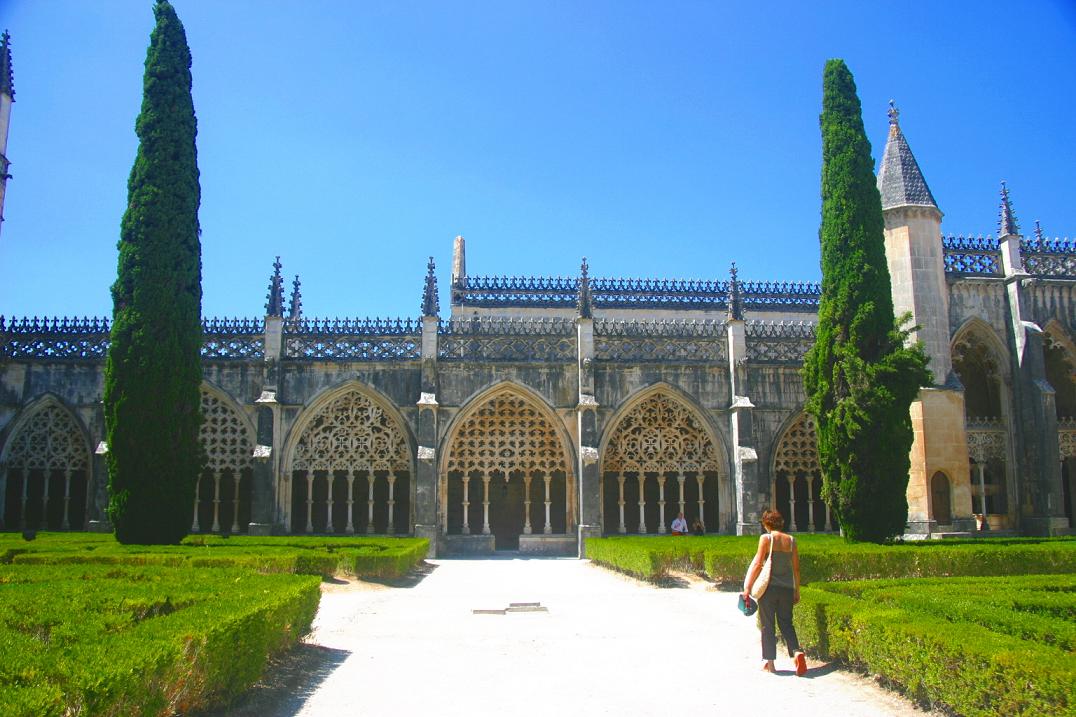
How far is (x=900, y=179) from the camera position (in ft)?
78.7

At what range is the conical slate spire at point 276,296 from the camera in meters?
23.7

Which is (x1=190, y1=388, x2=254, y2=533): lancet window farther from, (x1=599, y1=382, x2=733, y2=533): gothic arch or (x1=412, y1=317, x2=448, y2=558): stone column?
(x1=599, y1=382, x2=733, y2=533): gothic arch

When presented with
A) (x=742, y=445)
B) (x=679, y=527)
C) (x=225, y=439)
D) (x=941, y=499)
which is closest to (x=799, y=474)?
(x=742, y=445)

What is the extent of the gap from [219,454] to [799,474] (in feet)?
53.4

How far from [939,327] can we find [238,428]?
19.4m

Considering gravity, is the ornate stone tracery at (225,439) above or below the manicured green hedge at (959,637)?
above

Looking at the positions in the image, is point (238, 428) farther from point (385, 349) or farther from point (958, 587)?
point (958, 587)

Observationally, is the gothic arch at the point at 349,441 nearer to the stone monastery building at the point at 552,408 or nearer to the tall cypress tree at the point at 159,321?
the stone monastery building at the point at 552,408

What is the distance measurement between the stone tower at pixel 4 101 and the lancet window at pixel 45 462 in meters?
6.91

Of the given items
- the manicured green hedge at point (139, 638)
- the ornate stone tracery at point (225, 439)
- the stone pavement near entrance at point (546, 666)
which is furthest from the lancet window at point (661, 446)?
the manicured green hedge at point (139, 638)

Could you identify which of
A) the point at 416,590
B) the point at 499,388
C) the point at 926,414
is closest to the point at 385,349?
the point at 499,388

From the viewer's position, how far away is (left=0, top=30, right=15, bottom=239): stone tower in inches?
1013

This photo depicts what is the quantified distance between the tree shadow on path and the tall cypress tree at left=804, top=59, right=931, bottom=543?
12.0 meters

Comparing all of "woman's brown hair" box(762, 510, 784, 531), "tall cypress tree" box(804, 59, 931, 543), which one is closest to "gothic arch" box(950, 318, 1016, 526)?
"tall cypress tree" box(804, 59, 931, 543)
